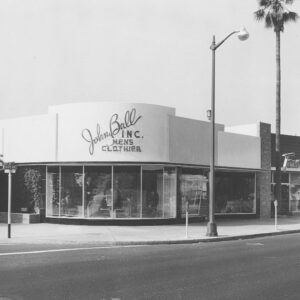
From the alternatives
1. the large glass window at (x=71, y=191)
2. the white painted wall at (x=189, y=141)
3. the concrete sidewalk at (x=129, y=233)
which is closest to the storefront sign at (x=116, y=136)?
the large glass window at (x=71, y=191)

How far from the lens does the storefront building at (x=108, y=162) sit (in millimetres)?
23438

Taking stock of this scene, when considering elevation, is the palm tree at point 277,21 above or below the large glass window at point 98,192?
above

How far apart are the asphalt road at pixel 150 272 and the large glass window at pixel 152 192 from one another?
7.33m

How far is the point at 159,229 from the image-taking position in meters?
22.5

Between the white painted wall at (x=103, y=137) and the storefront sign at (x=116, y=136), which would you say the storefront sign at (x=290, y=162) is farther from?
the storefront sign at (x=116, y=136)

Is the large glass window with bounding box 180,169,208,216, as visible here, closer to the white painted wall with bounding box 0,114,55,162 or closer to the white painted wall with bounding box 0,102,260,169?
the white painted wall with bounding box 0,102,260,169

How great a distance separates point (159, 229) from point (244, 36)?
864cm

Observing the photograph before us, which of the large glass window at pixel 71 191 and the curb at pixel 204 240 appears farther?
the large glass window at pixel 71 191

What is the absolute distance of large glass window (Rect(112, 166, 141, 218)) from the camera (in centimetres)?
2391

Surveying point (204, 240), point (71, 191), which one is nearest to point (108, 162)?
point (71, 191)

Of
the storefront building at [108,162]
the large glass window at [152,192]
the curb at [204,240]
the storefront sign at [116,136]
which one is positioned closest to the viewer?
the curb at [204,240]

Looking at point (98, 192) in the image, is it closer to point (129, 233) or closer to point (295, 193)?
point (129, 233)

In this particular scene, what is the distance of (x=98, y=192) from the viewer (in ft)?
78.6

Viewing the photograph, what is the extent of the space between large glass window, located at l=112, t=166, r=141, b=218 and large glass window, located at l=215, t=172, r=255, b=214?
19.9 ft
